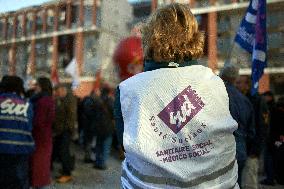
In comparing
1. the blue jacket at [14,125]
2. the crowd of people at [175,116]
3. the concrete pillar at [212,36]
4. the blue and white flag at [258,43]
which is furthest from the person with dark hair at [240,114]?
the concrete pillar at [212,36]

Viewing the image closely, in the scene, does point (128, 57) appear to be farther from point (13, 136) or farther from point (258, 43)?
point (258, 43)

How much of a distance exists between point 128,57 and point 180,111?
316 millimetres

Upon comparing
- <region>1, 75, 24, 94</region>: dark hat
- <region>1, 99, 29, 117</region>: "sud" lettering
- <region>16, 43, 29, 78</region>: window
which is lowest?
<region>16, 43, 29, 78</region>: window

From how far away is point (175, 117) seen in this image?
5.52 ft

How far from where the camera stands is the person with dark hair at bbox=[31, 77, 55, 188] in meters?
5.47

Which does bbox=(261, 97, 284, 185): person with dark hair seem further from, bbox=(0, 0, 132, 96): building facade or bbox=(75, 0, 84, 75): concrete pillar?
bbox=(75, 0, 84, 75): concrete pillar

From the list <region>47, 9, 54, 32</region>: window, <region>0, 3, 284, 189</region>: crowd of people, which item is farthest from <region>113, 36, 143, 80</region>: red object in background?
<region>47, 9, 54, 32</region>: window

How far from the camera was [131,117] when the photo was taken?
1.73 meters

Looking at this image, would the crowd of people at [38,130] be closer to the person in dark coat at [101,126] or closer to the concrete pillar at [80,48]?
the person in dark coat at [101,126]

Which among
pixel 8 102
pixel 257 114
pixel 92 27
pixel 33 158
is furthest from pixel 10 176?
pixel 92 27

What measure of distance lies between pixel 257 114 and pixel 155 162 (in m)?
3.69

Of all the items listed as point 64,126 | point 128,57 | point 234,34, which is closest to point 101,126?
point 64,126

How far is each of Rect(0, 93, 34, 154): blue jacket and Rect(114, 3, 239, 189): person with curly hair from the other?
282 cm

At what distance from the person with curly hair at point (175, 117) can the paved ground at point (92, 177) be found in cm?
577
